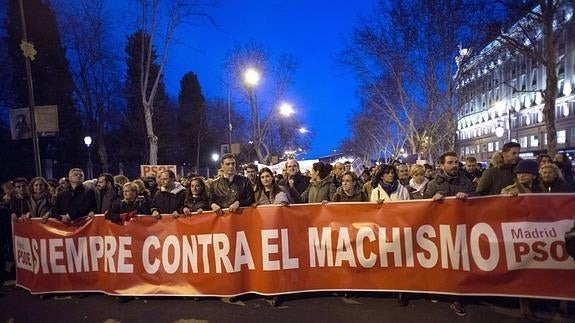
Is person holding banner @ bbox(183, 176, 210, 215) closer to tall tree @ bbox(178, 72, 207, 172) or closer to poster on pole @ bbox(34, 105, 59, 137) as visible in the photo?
poster on pole @ bbox(34, 105, 59, 137)

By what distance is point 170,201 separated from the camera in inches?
261

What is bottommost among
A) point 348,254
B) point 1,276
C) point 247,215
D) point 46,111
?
point 1,276

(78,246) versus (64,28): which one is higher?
(64,28)

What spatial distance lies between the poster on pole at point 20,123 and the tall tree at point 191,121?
38.2 meters

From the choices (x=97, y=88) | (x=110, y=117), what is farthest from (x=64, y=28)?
(x=110, y=117)

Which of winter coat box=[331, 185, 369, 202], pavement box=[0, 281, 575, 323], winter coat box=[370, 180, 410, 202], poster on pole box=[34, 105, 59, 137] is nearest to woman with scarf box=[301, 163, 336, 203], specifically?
winter coat box=[331, 185, 369, 202]

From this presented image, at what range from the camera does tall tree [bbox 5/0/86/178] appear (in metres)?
31.1

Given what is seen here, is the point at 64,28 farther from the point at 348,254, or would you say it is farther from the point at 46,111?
the point at 348,254

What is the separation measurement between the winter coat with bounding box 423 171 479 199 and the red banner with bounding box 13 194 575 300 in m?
0.48

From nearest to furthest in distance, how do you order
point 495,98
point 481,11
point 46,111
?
point 46,111, point 481,11, point 495,98

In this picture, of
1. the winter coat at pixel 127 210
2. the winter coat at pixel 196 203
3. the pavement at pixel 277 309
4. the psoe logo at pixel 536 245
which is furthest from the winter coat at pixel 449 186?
the winter coat at pixel 127 210

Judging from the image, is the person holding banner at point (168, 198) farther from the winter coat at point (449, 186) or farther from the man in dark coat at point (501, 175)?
the man in dark coat at point (501, 175)

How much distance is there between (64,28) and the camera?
27594 millimetres

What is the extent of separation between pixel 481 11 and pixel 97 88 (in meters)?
27.8
